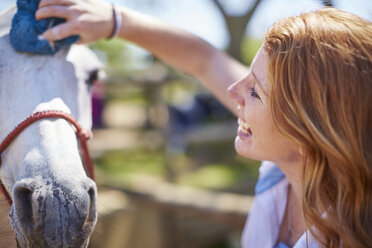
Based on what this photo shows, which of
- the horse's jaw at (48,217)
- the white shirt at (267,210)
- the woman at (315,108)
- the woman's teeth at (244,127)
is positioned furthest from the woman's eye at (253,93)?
the horse's jaw at (48,217)

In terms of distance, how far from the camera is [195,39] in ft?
5.03

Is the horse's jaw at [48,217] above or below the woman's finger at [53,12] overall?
below

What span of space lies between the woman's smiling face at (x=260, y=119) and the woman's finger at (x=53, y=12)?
55 centimetres

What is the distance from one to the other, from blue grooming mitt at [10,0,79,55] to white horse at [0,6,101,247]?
3cm

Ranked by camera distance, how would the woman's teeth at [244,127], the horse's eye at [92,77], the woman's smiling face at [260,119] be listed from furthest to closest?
the horse's eye at [92,77]
the woman's teeth at [244,127]
the woman's smiling face at [260,119]

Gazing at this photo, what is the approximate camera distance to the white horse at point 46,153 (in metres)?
0.84

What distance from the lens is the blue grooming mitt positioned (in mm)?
1055

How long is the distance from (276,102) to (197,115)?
563 centimetres

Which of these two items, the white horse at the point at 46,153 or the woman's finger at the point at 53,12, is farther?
the woman's finger at the point at 53,12

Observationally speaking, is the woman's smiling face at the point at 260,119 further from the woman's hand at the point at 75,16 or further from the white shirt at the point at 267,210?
the woman's hand at the point at 75,16

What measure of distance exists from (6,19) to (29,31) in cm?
26

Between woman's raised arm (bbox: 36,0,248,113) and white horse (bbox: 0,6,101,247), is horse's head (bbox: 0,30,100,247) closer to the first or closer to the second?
white horse (bbox: 0,6,101,247)

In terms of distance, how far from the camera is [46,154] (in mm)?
915

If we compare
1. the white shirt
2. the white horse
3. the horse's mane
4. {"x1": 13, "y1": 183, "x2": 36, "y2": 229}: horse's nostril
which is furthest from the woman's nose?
the horse's mane
